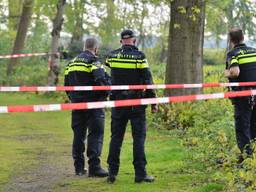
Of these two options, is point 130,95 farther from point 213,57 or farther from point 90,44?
point 213,57

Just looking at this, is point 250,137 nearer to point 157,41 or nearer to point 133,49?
point 133,49

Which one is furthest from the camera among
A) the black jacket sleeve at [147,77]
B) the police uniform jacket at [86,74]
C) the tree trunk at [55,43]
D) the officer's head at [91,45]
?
the tree trunk at [55,43]

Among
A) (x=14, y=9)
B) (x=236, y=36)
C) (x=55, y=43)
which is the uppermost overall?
(x=14, y=9)

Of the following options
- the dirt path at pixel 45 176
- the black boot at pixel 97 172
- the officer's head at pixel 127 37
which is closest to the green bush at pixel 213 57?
the dirt path at pixel 45 176

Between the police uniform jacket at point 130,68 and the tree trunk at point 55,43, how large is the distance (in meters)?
14.2

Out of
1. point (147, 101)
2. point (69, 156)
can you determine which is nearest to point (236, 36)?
point (147, 101)

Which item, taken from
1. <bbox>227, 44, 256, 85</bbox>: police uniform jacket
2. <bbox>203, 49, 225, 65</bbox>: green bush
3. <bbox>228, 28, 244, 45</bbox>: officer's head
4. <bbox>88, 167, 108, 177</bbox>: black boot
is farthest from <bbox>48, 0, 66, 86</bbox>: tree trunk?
<bbox>203, 49, 225, 65</bbox>: green bush

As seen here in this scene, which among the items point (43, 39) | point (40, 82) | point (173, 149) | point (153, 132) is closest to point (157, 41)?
point (43, 39)

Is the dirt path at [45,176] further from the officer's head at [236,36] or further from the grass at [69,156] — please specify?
the officer's head at [236,36]

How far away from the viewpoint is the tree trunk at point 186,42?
14.7m

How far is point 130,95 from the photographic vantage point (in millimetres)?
8047

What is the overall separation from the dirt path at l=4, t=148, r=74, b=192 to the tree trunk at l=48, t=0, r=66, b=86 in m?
12.1

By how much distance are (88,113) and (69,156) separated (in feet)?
6.91

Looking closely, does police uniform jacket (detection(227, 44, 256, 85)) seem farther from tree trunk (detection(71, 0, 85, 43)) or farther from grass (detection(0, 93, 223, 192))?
tree trunk (detection(71, 0, 85, 43))
